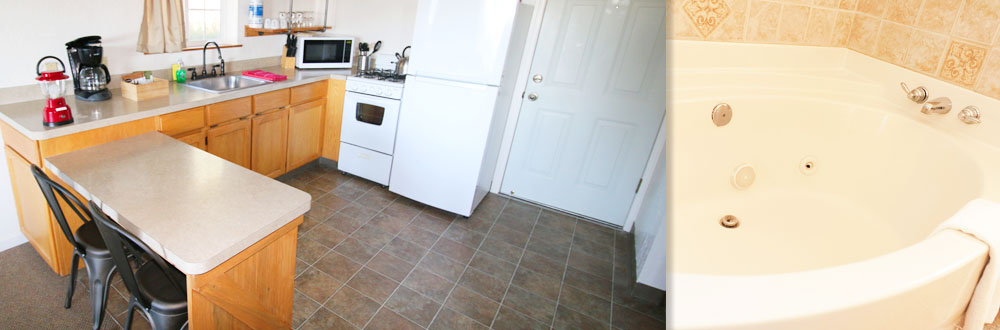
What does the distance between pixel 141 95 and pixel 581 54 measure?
2591 millimetres

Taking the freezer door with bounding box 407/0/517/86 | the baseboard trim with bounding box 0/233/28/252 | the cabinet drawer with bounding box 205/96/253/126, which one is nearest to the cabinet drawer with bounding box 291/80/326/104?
the cabinet drawer with bounding box 205/96/253/126

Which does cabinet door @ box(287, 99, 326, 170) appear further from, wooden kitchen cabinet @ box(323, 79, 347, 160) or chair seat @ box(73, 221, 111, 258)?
chair seat @ box(73, 221, 111, 258)

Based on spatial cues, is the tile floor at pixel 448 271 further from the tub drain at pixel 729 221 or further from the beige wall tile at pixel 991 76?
the beige wall tile at pixel 991 76

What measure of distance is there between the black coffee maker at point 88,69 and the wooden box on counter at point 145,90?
8cm

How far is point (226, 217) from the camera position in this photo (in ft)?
4.14

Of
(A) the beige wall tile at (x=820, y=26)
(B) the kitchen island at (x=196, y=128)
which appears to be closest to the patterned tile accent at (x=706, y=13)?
(A) the beige wall tile at (x=820, y=26)

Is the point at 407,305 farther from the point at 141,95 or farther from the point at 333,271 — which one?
the point at 141,95

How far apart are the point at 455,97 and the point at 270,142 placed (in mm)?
1350

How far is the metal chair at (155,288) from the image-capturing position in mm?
1210

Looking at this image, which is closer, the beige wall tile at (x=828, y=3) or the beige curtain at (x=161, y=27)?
the beige wall tile at (x=828, y=3)

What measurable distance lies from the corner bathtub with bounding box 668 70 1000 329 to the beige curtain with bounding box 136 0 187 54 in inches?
109

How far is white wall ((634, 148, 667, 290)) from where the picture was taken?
7.14 feet

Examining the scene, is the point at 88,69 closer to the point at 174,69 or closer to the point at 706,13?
the point at 174,69

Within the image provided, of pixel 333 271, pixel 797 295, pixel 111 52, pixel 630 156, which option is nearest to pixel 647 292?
pixel 630 156
